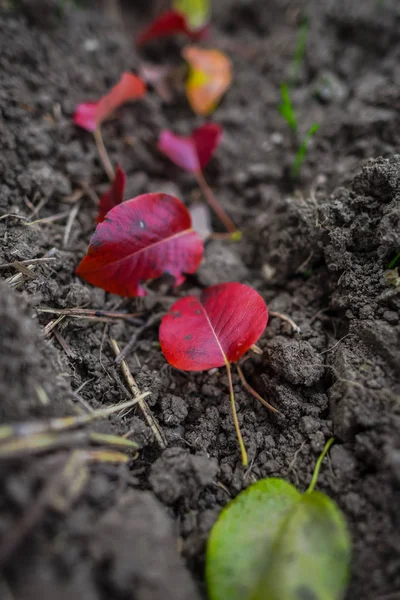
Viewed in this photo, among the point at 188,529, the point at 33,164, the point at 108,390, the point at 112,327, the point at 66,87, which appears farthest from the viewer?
the point at 66,87

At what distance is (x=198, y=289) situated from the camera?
147 centimetres

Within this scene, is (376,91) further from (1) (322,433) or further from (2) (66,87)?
(1) (322,433)

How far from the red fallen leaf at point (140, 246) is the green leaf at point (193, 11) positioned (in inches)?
52.5

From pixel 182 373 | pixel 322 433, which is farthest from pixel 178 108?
pixel 322 433

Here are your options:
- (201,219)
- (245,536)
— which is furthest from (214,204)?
(245,536)

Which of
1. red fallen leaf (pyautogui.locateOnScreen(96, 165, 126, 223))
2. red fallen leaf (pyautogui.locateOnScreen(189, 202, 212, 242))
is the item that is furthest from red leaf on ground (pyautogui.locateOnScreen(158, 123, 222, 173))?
red fallen leaf (pyautogui.locateOnScreen(96, 165, 126, 223))

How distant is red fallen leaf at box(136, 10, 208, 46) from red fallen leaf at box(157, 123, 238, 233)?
59cm

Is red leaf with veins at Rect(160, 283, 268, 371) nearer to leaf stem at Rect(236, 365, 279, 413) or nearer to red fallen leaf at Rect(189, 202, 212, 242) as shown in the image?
leaf stem at Rect(236, 365, 279, 413)

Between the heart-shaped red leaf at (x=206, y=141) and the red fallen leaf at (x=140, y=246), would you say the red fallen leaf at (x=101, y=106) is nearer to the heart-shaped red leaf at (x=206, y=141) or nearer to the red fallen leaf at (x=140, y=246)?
the heart-shaped red leaf at (x=206, y=141)

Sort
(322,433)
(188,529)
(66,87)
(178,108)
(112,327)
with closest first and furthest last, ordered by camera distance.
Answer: (188,529) < (322,433) < (112,327) < (66,87) < (178,108)

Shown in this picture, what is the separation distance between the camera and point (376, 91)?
166cm

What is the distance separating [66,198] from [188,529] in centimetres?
115

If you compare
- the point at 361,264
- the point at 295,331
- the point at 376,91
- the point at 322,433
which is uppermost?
the point at 376,91

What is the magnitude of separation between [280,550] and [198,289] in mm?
846
